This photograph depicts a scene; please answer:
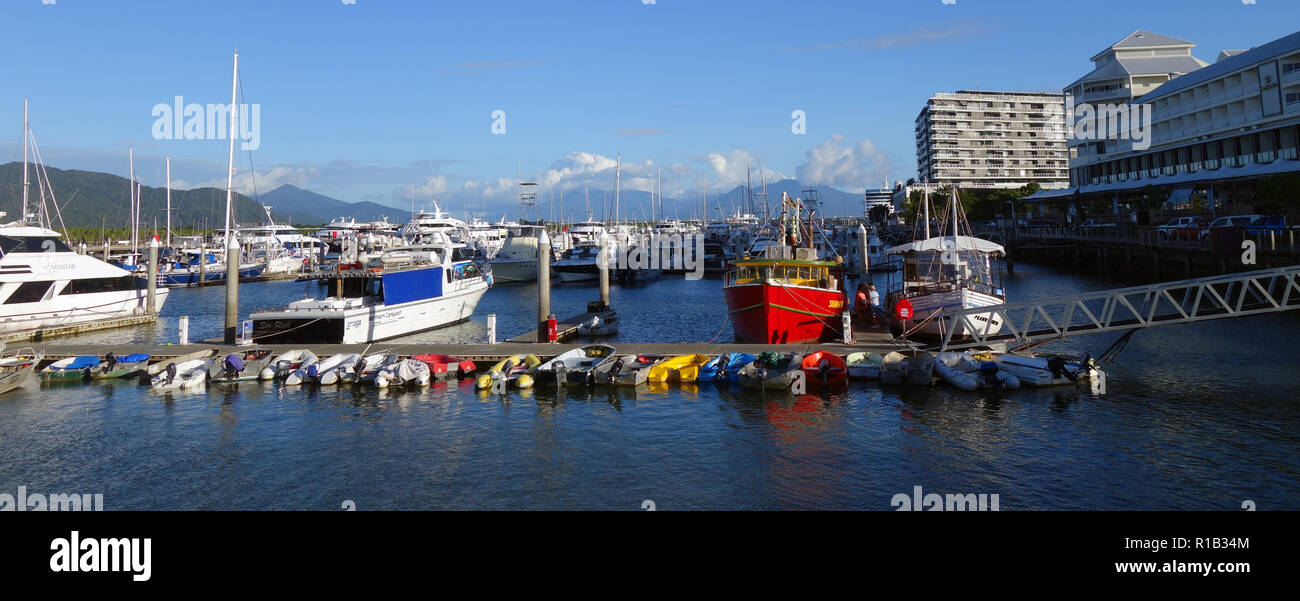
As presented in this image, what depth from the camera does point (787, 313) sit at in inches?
1256

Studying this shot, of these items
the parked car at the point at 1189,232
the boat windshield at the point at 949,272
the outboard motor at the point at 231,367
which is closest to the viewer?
the outboard motor at the point at 231,367

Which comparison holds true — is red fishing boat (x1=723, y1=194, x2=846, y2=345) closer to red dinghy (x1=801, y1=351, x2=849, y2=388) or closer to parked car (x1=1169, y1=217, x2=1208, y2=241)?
red dinghy (x1=801, y1=351, x2=849, y2=388)

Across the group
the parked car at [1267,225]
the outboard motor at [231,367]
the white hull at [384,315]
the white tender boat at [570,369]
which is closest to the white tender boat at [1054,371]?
the white tender boat at [570,369]

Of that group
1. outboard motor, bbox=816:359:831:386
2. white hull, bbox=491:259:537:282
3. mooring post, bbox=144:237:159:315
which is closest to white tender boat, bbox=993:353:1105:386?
outboard motor, bbox=816:359:831:386

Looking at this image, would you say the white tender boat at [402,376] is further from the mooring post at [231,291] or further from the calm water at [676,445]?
the mooring post at [231,291]

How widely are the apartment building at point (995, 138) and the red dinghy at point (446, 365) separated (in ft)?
527

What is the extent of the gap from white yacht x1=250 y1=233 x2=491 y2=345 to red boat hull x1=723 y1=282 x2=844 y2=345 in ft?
56.4

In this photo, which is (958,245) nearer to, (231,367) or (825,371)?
(825,371)

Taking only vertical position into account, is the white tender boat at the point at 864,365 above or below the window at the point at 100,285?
below

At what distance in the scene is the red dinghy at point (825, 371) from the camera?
84.4 ft

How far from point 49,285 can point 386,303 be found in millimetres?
18639

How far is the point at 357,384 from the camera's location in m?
27.5

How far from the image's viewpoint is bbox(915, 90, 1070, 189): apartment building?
17288cm
